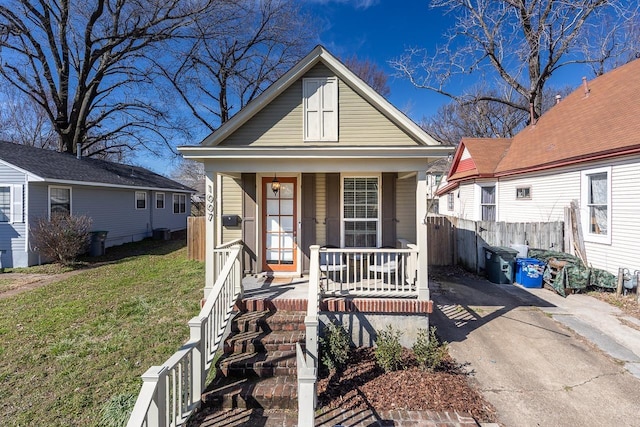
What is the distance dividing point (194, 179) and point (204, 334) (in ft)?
155

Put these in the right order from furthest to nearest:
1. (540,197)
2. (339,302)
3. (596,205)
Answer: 1. (540,197)
2. (596,205)
3. (339,302)

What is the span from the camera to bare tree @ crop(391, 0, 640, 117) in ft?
50.0

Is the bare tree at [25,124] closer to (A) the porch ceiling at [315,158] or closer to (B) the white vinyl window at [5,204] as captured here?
(B) the white vinyl window at [5,204]

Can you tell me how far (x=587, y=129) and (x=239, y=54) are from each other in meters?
19.8

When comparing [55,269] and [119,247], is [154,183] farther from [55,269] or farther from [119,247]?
[55,269]

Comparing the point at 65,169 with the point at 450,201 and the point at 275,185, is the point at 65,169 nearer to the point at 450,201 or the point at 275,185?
the point at 275,185

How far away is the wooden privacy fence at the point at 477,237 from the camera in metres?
9.32

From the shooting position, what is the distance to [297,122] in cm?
661

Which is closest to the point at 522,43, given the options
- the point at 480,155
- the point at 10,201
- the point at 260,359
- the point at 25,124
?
the point at 480,155

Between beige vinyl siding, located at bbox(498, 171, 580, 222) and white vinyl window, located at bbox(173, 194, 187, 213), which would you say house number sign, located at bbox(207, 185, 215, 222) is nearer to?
beige vinyl siding, located at bbox(498, 171, 580, 222)

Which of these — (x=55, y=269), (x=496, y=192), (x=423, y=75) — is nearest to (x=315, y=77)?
(x=496, y=192)

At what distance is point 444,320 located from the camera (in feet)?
19.9

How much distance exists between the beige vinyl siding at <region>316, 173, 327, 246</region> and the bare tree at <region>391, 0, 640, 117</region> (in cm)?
1368

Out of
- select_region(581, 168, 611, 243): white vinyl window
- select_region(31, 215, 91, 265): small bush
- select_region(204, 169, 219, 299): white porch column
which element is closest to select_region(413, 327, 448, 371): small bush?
select_region(204, 169, 219, 299): white porch column
